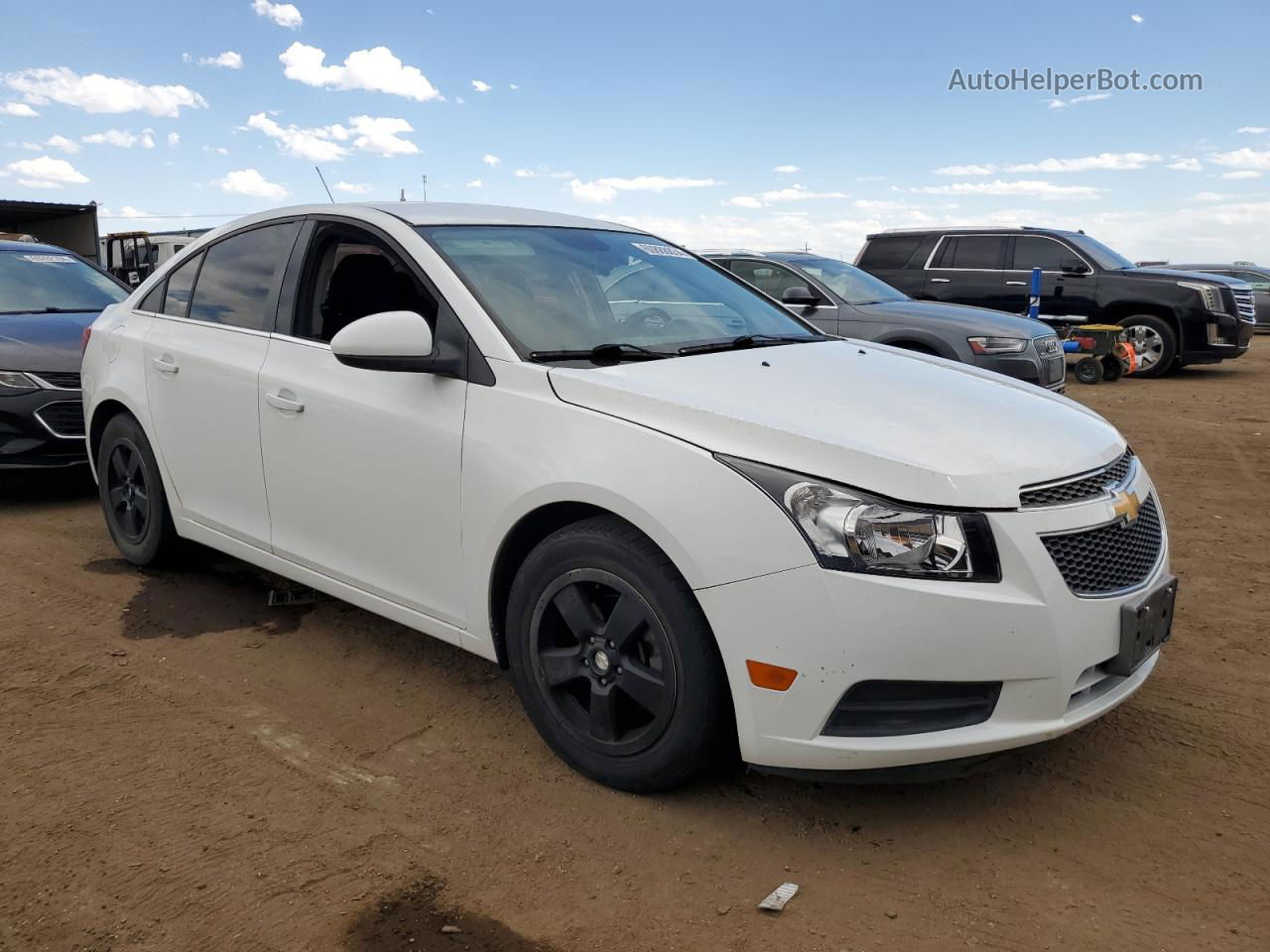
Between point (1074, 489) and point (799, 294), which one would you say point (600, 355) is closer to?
point (1074, 489)

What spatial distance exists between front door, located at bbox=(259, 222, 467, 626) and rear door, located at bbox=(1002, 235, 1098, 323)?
1151 centimetres

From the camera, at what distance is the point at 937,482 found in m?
2.52

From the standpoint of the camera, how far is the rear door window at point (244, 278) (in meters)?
4.05

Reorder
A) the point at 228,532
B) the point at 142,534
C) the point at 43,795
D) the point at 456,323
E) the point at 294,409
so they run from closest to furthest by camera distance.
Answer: the point at 43,795 → the point at 456,323 → the point at 294,409 → the point at 228,532 → the point at 142,534

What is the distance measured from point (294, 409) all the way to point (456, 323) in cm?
81

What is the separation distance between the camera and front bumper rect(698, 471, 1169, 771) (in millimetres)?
2461

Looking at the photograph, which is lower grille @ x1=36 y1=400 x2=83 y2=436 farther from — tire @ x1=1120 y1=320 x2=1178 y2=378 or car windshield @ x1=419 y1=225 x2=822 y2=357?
tire @ x1=1120 y1=320 x2=1178 y2=378

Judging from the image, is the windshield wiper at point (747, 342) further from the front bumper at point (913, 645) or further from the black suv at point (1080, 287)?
the black suv at point (1080, 287)

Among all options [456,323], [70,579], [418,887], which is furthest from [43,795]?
[70,579]

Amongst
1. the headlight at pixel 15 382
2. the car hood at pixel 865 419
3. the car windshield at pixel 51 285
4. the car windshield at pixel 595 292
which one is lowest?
the headlight at pixel 15 382

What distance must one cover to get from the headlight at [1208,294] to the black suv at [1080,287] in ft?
0.04

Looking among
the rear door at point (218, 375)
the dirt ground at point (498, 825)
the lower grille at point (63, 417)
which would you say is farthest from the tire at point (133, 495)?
the lower grille at point (63, 417)

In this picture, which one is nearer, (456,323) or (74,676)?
(456,323)

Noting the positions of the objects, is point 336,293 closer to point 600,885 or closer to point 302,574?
point 302,574
